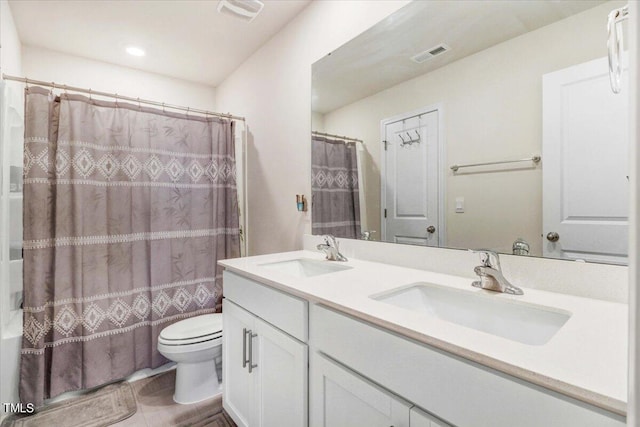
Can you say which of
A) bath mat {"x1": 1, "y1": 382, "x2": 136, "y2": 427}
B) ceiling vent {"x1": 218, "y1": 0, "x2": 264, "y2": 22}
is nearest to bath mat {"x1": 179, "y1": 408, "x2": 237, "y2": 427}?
bath mat {"x1": 1, "y1": 382, "x2": 136, "y2": 427}

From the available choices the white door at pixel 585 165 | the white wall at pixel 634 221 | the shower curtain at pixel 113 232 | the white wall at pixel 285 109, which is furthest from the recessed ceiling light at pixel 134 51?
the white wall at pixel 634 221

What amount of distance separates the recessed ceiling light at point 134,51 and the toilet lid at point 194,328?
6.94 ft

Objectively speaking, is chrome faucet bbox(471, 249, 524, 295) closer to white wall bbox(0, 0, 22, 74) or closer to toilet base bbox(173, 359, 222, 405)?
toilet base bbox(173, 359, 222, 405)

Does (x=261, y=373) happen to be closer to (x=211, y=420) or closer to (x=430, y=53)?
(x=211, y=420)

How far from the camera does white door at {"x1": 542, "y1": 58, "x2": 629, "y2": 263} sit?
90 centimetres

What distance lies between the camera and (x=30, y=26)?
81.7 inches

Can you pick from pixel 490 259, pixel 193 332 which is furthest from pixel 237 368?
pixel 490 259

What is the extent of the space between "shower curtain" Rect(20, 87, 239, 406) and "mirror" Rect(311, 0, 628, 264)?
1185 mm

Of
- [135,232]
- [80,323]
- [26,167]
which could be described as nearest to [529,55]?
[135,232]

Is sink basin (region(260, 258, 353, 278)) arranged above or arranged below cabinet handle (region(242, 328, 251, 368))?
above

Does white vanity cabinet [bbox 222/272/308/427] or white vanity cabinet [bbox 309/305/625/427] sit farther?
white vanity cabinet [bbox 222/272/308/427]

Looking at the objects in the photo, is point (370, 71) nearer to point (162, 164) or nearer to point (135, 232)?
point (162, 164)

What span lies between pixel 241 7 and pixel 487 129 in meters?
1.65

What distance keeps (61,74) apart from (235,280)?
2359 mm
